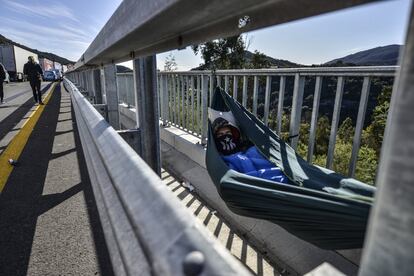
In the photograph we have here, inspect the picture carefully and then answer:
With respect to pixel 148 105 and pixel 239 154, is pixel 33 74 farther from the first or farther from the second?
pixel 239 154

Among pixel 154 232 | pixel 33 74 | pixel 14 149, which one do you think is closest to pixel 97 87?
→ pixel 14 149

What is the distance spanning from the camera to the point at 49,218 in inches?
98.4

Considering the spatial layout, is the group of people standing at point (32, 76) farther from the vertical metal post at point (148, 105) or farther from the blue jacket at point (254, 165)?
the blue jacket at point (254, 165)

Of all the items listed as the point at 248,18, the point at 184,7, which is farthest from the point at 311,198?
the point at 184,7

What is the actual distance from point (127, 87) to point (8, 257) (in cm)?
603

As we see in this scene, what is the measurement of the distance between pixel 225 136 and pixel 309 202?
1225 millimetres

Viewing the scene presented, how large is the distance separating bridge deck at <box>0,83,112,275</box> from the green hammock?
1.00m

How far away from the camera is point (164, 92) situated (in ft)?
17.2

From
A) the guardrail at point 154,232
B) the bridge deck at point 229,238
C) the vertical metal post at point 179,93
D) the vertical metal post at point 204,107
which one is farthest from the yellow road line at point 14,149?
the guardrail at point 154,232

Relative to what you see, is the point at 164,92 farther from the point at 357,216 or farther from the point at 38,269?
the point at 357,216

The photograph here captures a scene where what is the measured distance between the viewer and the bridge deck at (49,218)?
75.6 inches

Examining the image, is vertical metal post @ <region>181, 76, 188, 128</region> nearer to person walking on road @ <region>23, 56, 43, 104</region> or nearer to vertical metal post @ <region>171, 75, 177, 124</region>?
vertical metal post @ <region>171, 75, 177, 124</region>

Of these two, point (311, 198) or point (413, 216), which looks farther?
point (311, 198)

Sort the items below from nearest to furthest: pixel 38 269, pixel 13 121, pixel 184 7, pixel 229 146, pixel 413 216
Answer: pixel 413 216
pixel 184 7
pixel 38 269
pixel 229 146
pixel 13 121
